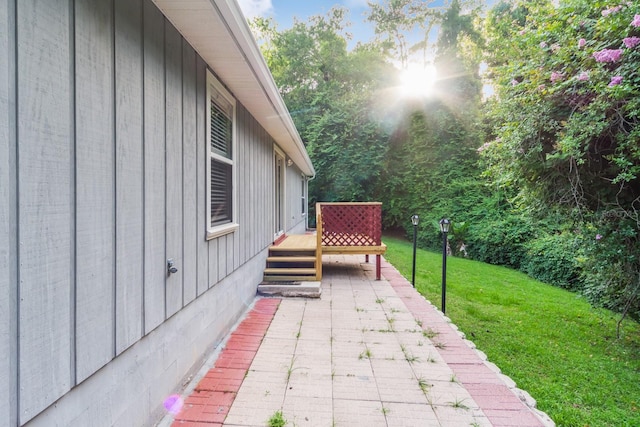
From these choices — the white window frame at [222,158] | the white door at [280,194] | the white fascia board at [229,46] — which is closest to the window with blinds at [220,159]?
the white window frame at [222,158]

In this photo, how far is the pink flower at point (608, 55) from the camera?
293 centimetres

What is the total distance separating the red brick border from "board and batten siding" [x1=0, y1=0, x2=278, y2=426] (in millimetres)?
196

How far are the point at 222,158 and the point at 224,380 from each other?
2.05m

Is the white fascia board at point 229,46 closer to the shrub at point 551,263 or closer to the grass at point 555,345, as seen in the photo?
the grass at point 555,345

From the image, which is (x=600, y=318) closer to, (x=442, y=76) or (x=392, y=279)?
(x=392, y=279)

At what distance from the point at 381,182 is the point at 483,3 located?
11.6m

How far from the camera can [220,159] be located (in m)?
3.20

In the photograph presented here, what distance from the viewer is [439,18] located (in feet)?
58.9

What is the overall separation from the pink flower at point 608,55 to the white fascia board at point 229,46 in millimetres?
3184

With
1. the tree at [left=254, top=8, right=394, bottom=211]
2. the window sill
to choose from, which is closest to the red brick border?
the window sill

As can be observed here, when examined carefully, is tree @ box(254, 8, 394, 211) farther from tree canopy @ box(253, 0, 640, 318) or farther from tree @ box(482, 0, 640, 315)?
tree @ box(482, 0, 640, 315)

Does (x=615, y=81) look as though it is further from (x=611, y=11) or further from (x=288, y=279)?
(x=288, y=279)

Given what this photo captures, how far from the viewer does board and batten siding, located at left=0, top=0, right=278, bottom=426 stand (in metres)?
1.11

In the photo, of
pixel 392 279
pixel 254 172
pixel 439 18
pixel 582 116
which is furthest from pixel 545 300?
pixel 439 18
